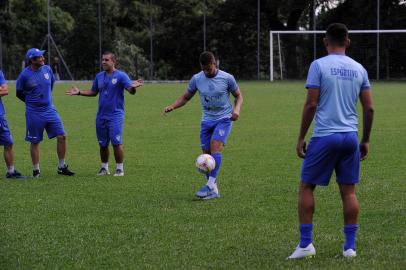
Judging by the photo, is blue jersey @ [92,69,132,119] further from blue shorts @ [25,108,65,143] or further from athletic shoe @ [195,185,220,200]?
athletic shoe @ [195,185,220,200]

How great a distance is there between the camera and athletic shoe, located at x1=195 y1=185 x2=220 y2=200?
9969 mm

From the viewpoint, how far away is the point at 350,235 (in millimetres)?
6703

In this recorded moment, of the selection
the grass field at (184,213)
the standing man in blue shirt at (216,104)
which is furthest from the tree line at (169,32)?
the standing man in blue shirt at (216,104)

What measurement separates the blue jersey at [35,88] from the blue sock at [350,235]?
710 cm

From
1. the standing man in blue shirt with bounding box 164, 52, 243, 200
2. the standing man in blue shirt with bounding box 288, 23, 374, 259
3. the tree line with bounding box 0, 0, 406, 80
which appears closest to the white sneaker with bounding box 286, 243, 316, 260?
the standing man in blue shirt with bounding box 288, 23, 374, 259

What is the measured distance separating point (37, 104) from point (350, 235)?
23.5ft

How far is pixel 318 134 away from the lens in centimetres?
656

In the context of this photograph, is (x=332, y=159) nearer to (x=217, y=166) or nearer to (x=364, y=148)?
(x=364, y=148)

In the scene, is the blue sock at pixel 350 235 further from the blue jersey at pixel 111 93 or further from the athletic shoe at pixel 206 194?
the blue jersey at pixel 111 93

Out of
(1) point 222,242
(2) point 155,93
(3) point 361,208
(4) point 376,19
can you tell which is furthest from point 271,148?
(4) point 376,19

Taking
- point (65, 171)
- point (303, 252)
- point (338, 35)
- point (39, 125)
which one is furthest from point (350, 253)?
point (39, 125)

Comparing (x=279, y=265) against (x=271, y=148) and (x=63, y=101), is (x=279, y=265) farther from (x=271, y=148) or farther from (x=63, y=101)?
(x=63, y=101)

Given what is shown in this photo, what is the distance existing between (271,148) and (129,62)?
39.6 metres

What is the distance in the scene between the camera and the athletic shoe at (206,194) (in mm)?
9969
